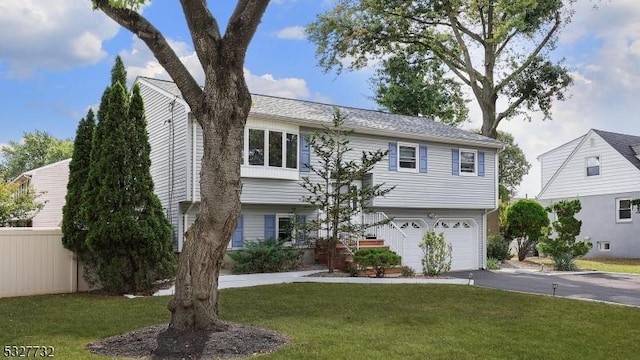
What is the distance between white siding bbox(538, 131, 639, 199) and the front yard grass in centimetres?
350

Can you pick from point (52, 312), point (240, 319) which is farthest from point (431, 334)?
point (52, 312)

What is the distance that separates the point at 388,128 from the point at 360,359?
43.3ft

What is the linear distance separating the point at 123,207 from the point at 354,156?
26.8 ft

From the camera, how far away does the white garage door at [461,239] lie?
20.6m

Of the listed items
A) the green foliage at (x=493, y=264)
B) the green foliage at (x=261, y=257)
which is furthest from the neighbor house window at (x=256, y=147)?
the green foliage at (x=493, y=264)

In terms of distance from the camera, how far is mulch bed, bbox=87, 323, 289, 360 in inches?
250

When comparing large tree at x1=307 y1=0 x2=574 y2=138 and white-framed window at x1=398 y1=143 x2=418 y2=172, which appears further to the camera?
large tree at x1=307 y1=0 x2=574 y2=138

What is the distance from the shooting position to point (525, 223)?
78.4 feet

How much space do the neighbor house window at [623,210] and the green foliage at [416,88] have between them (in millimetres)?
10569

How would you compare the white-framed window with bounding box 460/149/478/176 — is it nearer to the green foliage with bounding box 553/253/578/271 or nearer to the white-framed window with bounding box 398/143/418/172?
the white-framed window with bounding box 398/143/418/172

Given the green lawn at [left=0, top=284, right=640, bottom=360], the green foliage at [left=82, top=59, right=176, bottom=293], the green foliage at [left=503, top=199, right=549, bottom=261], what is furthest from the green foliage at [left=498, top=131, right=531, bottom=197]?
the green foliage at [left=82, top=59, right=176, bottom=293]

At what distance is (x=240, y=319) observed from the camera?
8.97 metres

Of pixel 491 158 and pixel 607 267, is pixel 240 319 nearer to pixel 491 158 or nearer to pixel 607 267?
pixel 491 158

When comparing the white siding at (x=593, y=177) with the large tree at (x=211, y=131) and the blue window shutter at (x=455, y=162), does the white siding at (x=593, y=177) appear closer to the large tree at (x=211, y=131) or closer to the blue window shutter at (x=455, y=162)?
the blue window shutter at (x=455, y=162)
